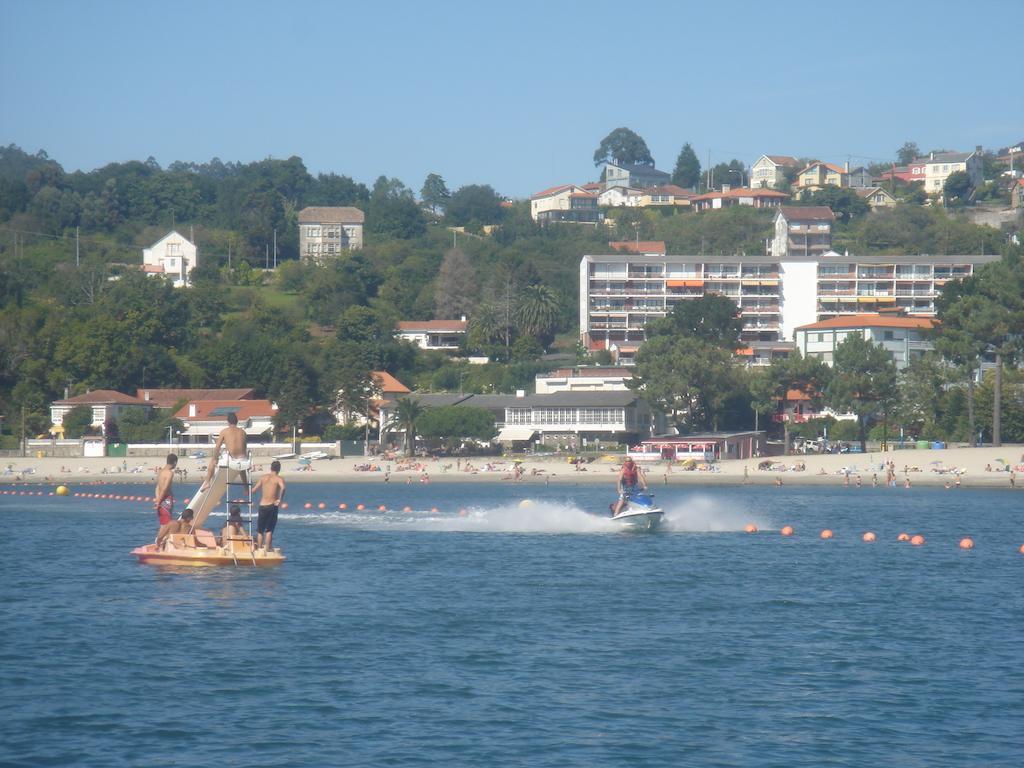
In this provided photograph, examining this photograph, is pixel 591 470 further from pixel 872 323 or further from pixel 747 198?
pixel 747 198

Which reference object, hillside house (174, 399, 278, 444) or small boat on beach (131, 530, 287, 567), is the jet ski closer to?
small boat on beach (131, 530, 287, 567)

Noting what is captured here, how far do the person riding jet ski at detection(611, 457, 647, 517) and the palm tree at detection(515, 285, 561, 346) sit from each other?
271 feet

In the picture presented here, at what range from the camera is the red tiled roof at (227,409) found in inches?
3688

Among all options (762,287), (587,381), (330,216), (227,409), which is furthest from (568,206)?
(227,409)

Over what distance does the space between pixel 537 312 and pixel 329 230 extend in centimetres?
4503

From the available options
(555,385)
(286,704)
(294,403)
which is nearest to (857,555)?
(286,704)

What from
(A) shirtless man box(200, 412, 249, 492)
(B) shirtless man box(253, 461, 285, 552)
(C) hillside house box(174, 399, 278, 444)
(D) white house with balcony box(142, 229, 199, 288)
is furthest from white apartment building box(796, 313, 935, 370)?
(A) shirtless man box(200, 412, 249, 492)

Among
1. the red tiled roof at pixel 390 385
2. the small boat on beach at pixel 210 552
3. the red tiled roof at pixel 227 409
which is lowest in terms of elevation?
the small boat on beach at pixel 210 552

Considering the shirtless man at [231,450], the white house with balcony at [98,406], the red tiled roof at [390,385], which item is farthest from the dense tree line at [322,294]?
the shirtless man at [231,450]

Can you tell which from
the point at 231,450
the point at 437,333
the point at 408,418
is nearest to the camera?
the point at 231,450

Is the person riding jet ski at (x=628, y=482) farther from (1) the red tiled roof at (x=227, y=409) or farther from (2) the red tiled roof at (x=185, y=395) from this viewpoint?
(2) the red tiled roof at (x=185, y=395)

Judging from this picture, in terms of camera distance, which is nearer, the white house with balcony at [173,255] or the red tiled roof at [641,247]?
the white house with balcony at [173,255]

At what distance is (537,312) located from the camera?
399ft

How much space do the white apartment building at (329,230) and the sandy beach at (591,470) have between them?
238ft
